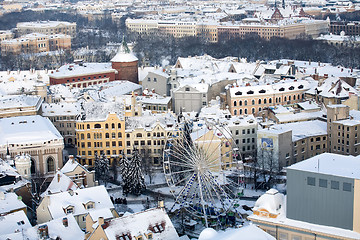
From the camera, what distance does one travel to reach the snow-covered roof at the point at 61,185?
60.8m

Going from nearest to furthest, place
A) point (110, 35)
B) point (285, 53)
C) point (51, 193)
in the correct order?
point (51, 193)
point (285, 53)
point (110, 35)

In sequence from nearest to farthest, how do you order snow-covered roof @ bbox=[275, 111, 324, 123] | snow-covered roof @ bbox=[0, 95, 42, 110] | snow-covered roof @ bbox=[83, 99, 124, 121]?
snow-covered roof @ bbox=[83, 99, 124, 121]
snow-covered roof @ bbox=[275, 111, 324, 123]
snow-covered roof @ bbox=[0, 95, 42, 110]

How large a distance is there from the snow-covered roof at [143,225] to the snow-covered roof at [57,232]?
12.1 feet

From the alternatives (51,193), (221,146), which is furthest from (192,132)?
(51,193)

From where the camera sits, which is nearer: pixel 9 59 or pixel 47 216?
pixel 47 216

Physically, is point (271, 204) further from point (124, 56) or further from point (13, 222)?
point (124, 56)

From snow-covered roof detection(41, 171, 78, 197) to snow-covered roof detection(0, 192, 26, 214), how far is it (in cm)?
315

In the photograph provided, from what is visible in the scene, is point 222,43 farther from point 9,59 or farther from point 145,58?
point 9,59

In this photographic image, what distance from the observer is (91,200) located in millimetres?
56750

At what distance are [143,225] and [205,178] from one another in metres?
7.69

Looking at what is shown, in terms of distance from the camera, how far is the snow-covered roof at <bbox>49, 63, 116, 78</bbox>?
108 meters

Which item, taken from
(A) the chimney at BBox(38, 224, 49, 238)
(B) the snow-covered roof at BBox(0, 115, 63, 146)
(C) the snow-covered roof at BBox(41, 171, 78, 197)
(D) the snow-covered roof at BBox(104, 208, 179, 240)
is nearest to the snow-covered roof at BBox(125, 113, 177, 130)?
(B) the snow-covered roof at BBox(0, 115, 63, 146)

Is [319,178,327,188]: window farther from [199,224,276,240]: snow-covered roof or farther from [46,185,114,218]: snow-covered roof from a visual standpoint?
[46,185,114,218]: snow-covered roof

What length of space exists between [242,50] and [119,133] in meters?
73.4
